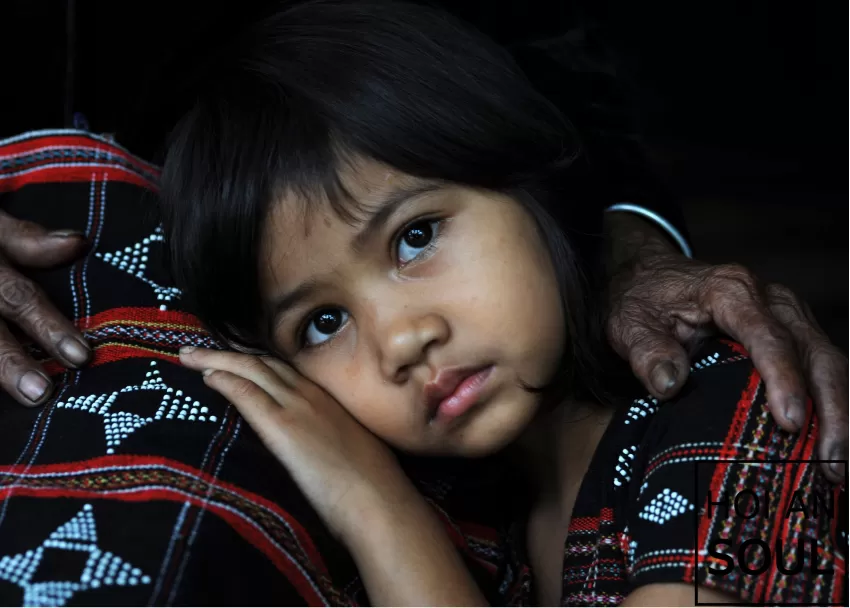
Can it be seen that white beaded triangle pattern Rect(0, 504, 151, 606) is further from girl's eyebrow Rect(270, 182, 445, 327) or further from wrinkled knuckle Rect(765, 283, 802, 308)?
wrinkled knuckle Rect(765, 283, 802, 308)

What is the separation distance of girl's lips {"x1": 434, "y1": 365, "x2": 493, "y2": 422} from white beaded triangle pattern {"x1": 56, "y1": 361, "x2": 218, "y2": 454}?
0.88ft

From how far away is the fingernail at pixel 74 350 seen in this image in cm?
113

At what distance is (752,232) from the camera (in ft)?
9.46

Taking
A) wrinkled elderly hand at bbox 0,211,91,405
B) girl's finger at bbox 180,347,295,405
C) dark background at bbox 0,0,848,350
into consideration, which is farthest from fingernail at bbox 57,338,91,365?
dark background at bbox 0,0,848,350

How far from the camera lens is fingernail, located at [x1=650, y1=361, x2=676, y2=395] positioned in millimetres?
1049

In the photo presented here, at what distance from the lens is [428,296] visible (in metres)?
1.12

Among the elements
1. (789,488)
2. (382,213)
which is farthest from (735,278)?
(382,213)

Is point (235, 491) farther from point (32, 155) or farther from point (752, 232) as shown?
point (752, 232)

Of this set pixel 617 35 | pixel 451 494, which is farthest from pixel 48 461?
pixel 617 35

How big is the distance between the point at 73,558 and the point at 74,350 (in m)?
0.37

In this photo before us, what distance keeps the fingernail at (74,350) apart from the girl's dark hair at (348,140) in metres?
0.14

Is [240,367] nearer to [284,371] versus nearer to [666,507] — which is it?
[284,371]

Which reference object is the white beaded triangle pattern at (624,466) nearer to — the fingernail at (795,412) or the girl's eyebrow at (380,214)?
the fingernail at (795,412)

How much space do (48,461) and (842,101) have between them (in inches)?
84.0
